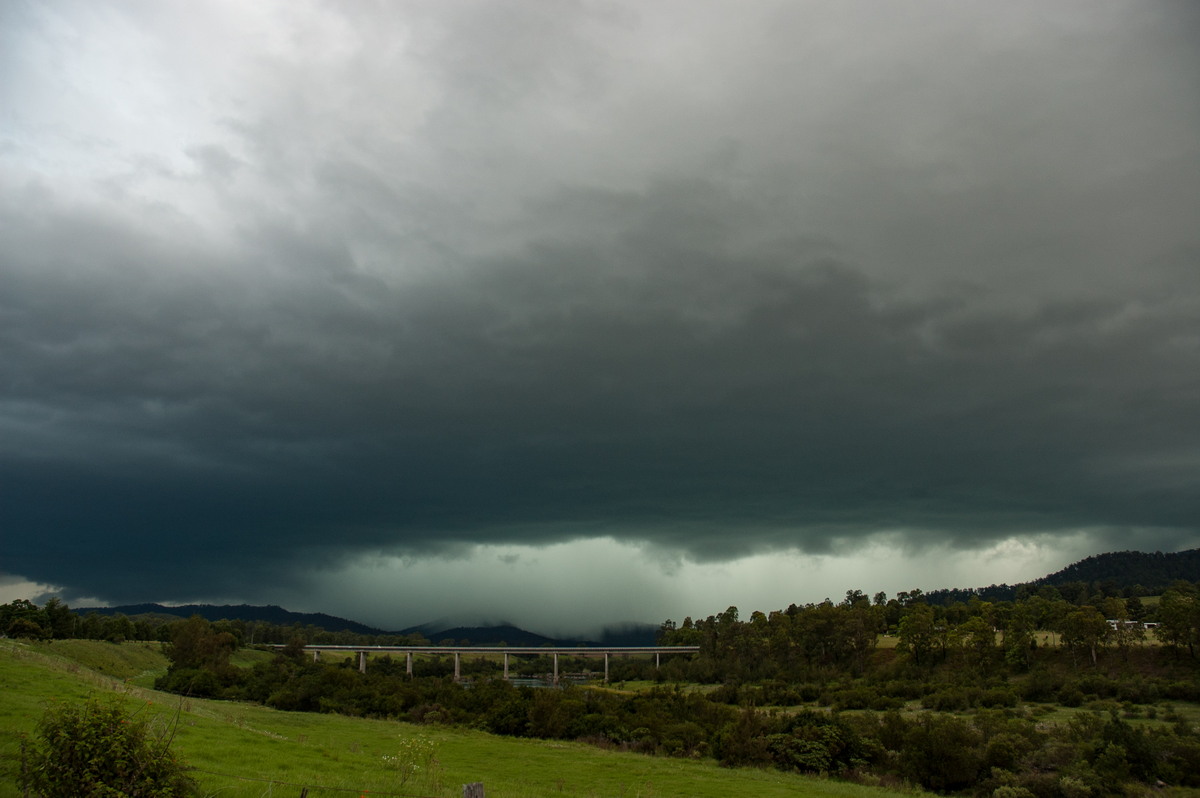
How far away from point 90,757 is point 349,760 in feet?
121

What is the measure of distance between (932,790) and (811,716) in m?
17.7

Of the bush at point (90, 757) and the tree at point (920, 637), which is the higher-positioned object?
the bush at point (90, 757)

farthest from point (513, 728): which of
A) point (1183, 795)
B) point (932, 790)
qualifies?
point (1183, 795)

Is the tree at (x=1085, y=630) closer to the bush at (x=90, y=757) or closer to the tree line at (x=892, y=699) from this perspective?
the tree line at (x=892, y=699)

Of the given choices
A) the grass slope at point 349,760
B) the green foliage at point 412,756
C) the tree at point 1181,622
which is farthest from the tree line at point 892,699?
the green foliage at point 412,756

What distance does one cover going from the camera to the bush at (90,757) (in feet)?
55.9

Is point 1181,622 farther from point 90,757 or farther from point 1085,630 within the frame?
point 90,757

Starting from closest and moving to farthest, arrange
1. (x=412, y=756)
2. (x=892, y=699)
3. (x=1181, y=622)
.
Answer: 1. (x=412, y=756)
2. (x=1181, y=622)
3. (x=892, y=699)

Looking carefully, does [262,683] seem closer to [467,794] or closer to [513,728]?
[513,728]

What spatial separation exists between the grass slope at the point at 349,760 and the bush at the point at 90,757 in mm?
1301

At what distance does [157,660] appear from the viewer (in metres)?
162

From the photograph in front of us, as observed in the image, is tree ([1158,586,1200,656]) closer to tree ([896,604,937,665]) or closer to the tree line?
the tree line

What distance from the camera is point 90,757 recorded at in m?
17.0

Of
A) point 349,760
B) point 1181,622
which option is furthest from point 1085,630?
point 349,760
